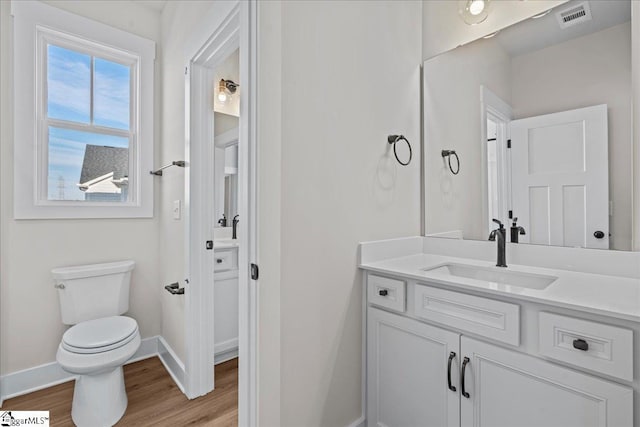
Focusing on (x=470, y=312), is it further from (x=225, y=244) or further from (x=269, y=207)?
(x=225, y=244)

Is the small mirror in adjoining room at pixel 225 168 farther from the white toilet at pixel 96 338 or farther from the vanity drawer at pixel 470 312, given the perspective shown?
the vanity drawer at pixel 470 312

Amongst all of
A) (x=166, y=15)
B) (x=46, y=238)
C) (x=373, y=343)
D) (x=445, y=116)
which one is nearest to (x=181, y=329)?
(x=46, y=238)

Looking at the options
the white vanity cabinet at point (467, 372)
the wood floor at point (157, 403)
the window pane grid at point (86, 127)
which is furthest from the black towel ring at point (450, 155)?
the window pane grid at point (86, 127)

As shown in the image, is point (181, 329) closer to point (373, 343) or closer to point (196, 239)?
point (196, 239)

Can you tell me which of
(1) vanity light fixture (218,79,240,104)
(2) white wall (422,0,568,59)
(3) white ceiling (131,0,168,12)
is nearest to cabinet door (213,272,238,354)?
(1) vanity light fixture (218,79,240,104)

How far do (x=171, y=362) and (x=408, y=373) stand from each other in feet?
5.50

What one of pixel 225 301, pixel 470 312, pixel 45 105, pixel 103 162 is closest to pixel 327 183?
pixel 470 312

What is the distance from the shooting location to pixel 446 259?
5.21 feet

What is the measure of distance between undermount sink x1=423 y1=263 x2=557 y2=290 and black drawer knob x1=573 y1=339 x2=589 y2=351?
0.38 m

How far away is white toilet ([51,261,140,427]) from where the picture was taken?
1.52 meters

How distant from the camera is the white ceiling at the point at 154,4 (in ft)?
7.37

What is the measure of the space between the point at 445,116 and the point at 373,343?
1.32 meters

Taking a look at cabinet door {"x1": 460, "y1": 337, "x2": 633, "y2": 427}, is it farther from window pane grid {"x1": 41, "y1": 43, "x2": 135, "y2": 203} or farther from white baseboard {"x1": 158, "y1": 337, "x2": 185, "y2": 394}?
window pane grid {"x1": 41, "y1": 43, "x2": 135, "y2": 203}

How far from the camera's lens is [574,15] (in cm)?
127
